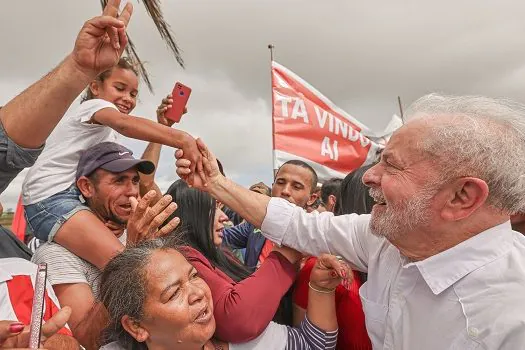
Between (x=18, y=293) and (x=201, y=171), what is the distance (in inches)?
38.6

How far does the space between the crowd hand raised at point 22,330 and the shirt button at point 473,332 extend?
123 cm

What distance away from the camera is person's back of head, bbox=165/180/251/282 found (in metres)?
2.36

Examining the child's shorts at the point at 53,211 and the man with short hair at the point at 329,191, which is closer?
the child's shorts at the point at 53,211

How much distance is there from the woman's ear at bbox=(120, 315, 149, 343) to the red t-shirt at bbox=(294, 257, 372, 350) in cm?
70

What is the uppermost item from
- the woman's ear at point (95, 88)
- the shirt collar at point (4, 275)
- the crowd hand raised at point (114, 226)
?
the woman's ear at point (95, 88)

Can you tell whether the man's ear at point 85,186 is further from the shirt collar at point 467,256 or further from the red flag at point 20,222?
the red flag at point 20,222

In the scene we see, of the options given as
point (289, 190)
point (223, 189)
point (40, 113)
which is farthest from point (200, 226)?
point (289, 190)

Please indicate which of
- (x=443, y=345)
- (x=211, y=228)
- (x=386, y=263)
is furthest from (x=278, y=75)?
(x=443, y=345)

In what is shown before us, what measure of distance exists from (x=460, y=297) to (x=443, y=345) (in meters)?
0.17

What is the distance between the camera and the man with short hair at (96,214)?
2.12 m

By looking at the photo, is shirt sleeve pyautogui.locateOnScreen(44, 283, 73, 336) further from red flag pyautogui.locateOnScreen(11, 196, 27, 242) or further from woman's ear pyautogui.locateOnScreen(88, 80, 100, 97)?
red flag pyautogui.locateOnScreen(11, 196, 27, 242)

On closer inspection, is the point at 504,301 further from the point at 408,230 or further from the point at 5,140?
the point at 5,140

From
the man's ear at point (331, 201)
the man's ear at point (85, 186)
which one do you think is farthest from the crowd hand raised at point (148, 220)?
the man's ear at point (331, 201)

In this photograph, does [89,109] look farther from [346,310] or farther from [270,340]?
[346,310]
